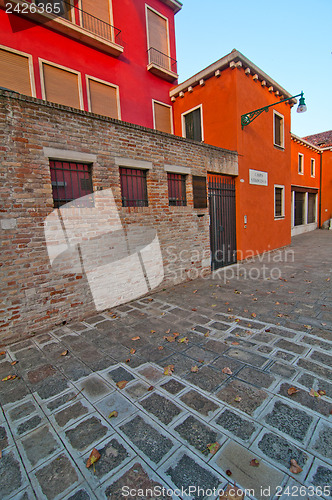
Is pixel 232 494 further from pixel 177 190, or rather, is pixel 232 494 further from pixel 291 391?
pixel 177 190

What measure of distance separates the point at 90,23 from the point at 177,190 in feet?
22.6

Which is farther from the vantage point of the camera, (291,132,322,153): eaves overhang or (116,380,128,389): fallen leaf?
(291,132,322,153): eaves overhang

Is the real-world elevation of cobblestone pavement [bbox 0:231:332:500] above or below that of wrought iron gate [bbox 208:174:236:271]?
below

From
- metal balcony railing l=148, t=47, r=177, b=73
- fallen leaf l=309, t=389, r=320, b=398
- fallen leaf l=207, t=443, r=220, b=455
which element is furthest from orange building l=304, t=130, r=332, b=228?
fallen leaf l=207, t=443, r=220, b=455

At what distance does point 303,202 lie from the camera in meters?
18.8

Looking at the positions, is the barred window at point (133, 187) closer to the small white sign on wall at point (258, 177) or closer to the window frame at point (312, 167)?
the small white sign on wall at point (258, 177)

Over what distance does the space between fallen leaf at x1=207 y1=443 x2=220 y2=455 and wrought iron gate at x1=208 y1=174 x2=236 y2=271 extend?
595cm

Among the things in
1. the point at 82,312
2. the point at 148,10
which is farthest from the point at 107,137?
the point at 148,10

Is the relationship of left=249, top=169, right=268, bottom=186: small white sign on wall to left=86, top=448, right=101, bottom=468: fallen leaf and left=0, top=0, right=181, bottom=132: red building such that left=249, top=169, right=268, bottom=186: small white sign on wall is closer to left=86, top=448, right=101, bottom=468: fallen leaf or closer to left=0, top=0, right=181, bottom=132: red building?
left=0, top=0, right=181, bottom=132: red building

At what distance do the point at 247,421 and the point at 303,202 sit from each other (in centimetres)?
2047

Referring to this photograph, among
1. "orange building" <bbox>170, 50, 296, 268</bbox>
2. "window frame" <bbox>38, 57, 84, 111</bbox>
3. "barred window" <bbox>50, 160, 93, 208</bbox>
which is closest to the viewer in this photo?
"barred window" <bbox>50, 160, 93, 208</bbox>

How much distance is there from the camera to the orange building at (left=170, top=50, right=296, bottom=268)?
7.86 m

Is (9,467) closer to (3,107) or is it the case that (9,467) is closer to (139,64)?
(3,107)

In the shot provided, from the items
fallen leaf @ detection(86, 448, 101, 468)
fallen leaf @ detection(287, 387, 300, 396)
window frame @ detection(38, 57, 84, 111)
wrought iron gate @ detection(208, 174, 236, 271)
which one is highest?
window frame @ detection(38, 57, 84, 111)
